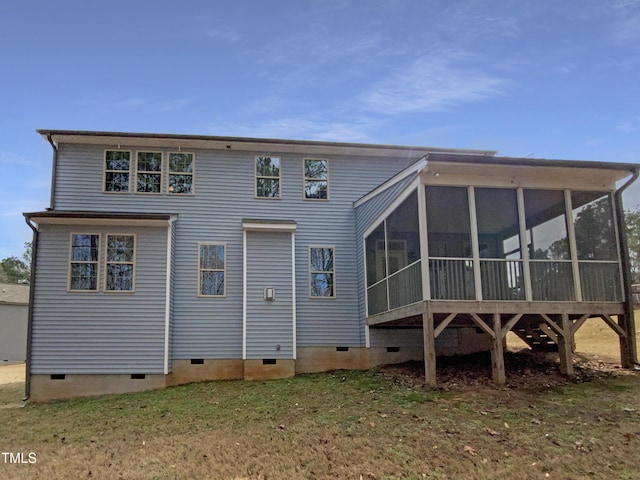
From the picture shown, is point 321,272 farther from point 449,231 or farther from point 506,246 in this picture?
point 506,246

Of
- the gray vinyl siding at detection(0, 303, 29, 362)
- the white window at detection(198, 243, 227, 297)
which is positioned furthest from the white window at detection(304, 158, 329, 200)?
the gray vinyl siding at detection(0, 303, 29, 362)

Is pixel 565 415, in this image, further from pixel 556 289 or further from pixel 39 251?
pixel 39 251

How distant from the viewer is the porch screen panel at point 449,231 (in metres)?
9.64

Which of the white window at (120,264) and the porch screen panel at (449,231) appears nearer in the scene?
the porch screen panel at (449,231)

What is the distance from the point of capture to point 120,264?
1266 centimetres

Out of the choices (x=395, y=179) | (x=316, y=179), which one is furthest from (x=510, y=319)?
(x=316, y=179)

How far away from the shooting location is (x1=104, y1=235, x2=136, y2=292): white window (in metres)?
12.6

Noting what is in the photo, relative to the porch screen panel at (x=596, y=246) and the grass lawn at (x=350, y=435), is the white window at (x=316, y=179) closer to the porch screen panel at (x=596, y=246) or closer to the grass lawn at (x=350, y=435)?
the grass lawn at (x=350, y=435)

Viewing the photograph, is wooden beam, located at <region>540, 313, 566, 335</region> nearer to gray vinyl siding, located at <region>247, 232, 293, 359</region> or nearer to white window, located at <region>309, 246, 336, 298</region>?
white window, located at <region>309, 246, 336, 298</region>

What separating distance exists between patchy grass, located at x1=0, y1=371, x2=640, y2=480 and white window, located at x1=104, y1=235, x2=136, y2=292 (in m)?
3.04

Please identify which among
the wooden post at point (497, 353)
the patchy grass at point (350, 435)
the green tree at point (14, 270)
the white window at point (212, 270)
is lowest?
the patchy grass at point (350, 435)

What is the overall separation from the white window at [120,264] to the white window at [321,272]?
4.58 metres

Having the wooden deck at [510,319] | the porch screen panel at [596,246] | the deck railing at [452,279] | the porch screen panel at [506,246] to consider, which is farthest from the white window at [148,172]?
the porch screen panel at [596,246]

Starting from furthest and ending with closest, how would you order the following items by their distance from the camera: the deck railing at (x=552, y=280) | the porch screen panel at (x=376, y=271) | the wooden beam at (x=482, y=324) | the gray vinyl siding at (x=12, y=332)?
1. the gray vinyl siding at (x=12, y=332)
2. the porch screen panel at (x=376, y=271)
3. the deck railing at (x=552, y=280)
4. the wooden beam at (x=482, y=324)
